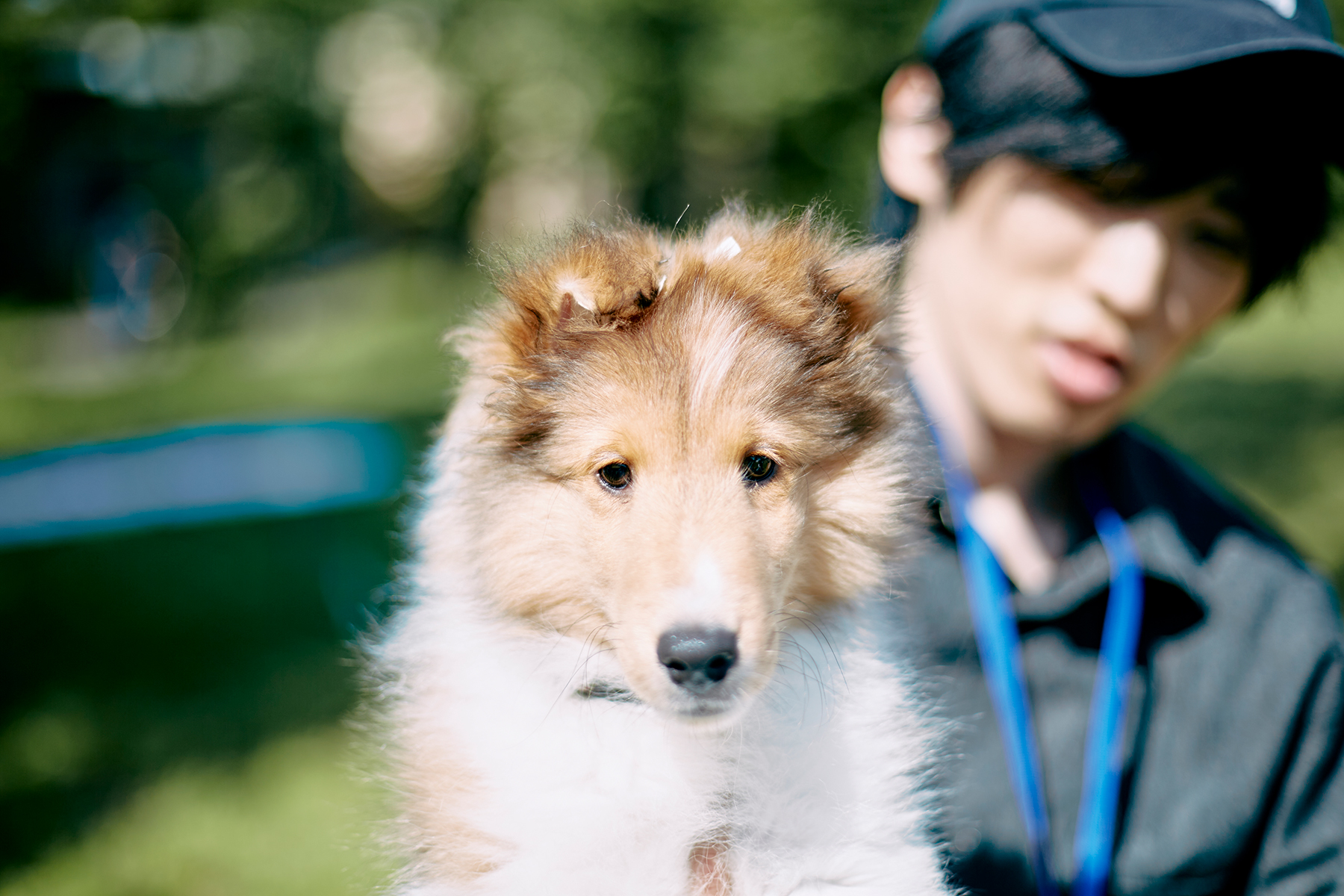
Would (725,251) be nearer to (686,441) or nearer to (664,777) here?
(686,441)

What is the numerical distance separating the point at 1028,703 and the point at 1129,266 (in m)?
1.15

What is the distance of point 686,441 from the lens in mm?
1938

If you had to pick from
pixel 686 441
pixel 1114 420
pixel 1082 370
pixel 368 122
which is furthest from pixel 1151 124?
pixel 368 122

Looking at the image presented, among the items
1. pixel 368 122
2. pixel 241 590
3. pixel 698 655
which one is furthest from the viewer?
pixel 368 122

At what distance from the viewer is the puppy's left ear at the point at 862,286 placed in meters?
2.13

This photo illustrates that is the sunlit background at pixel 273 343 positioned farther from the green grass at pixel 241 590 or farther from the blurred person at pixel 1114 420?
the blurred person at pixel 1114 420

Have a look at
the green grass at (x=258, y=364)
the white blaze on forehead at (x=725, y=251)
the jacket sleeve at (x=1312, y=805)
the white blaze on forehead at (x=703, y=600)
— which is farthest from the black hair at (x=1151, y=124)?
the green grass at (x=258, y=364)

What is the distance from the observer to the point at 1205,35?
7.42 ft

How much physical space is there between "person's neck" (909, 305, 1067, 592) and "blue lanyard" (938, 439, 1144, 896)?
0.22 m

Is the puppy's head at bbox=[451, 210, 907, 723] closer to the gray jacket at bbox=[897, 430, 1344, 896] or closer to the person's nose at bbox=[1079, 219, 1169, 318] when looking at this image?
the gray jacket at bbox=[897, 430, 1344, 896]

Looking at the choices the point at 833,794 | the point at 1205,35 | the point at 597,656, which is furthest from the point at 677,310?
the point at 1205,35

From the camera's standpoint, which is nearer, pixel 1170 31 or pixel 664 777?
pixel 664 777

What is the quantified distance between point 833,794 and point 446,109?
1866 cm

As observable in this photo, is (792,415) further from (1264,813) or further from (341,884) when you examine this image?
(341,884)
